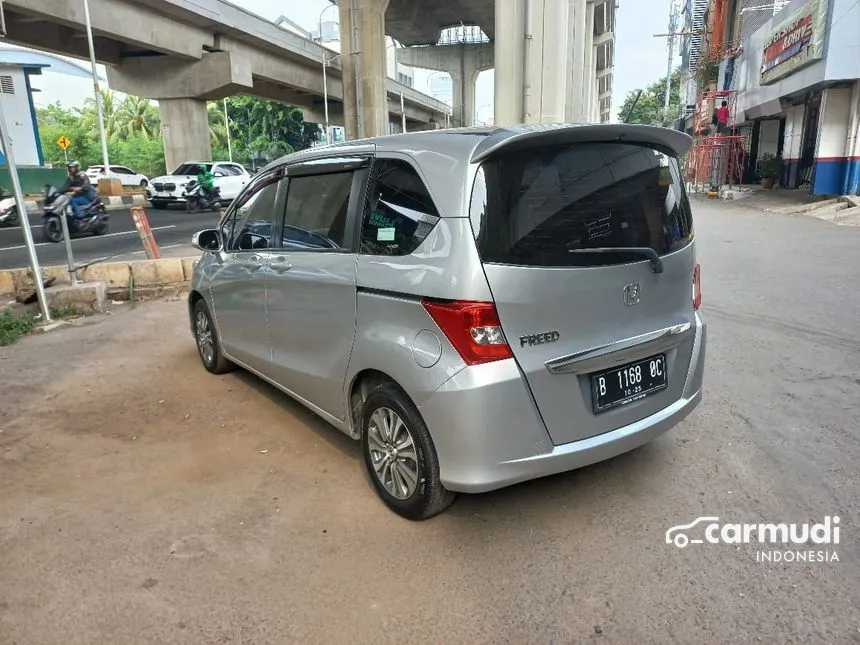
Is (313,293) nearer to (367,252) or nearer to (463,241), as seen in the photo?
(367,252)

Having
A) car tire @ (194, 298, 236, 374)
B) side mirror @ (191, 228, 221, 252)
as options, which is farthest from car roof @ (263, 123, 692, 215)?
car tire @ (194, 298, 236, 374)

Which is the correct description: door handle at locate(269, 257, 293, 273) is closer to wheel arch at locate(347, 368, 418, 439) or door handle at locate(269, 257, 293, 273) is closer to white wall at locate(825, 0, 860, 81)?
wheel arch at locate(347, 368, 418, 439)

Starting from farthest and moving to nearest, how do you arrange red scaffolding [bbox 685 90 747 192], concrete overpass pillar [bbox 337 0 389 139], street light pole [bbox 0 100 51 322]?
concrete overpass pillar [bbox 337 0 389 139]
red scaffolding [bbox 685 90 747 192]
street light pole [bbox 0 100 51 322]

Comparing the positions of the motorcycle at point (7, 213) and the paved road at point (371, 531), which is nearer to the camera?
the paved road at point (371, 531)

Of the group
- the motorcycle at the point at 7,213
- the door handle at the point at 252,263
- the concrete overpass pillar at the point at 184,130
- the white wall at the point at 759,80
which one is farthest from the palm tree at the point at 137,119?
the door handle at the point at 252,263

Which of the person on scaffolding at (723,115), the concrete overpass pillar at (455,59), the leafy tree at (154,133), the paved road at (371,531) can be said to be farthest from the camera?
the leafy tree at (154,133)

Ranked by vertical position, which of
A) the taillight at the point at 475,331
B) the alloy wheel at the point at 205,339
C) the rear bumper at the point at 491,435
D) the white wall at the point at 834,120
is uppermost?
the white wall at the point at 834,120

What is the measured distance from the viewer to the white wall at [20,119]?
36.7m

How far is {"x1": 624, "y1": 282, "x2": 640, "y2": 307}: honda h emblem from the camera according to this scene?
9.61 feet

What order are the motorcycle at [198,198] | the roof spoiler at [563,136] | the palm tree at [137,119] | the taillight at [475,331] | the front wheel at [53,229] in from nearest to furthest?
the taillight at [475,331], the roof spoiler at [563,136], the front wheel at [53,229], the motorcycle at [198,198], the palm tree at [137,119]

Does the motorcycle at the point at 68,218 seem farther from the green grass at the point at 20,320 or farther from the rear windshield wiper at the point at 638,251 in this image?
the rear windshield wiper at the point at 638,251

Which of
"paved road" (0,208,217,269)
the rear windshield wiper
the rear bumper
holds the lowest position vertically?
"paved road" (0,208,217,269)

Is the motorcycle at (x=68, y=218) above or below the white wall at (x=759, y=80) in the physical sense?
below

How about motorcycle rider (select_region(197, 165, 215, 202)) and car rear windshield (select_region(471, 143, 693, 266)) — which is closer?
car rear windshield (select_region(471, 143, 693, 266))
